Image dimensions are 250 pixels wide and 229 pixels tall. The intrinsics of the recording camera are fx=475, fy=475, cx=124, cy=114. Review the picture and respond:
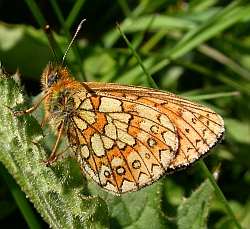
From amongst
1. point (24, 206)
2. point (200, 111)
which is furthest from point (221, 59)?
point (24, 206)

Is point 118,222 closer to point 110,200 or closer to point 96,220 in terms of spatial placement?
point 110,200

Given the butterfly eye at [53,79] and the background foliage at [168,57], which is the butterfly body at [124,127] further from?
the background foliage at [168,57]

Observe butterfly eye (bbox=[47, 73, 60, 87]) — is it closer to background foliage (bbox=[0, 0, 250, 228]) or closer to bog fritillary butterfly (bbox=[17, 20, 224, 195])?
bog fritillary butterfly (bbox=[17, 20, 224, 195])

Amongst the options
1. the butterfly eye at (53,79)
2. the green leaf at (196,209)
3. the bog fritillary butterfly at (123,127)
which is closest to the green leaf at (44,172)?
the bog fritillary butterfly at (123,127)

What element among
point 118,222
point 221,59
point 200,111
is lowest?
point 118,222

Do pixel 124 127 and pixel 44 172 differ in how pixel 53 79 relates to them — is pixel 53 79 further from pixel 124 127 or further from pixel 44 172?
pixel 44 172

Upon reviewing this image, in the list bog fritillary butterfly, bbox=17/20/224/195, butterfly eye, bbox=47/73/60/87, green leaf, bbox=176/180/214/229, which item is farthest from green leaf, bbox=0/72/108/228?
green leaf, bbox=176/180/214/229
